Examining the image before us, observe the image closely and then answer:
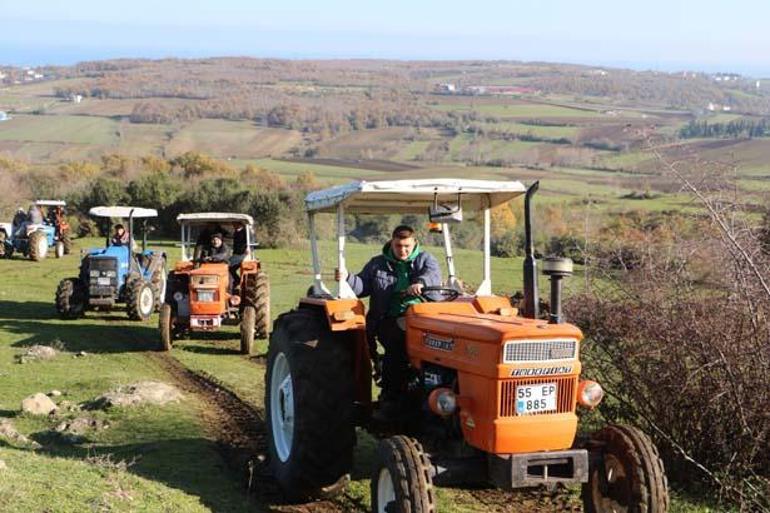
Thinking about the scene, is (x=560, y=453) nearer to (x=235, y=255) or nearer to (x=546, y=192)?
(x=235, y=255)

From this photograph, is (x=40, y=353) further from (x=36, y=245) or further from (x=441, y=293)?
(x=36, y=245)

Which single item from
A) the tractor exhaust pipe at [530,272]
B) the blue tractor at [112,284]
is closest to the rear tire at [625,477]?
the tractor exhaust pipe at [530,272]

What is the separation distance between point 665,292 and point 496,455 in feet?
9.53

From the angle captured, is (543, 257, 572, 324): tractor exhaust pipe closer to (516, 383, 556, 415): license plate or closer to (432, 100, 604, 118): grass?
(516, 383, 556, 415): license plate

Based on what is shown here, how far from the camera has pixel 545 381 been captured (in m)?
6.18

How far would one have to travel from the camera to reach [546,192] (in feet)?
163

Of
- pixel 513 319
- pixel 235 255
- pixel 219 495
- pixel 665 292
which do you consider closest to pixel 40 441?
pixel 219 495

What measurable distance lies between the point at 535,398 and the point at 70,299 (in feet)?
47.9

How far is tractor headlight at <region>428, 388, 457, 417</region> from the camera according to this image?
6.32m

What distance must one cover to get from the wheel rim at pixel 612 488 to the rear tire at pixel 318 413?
1.79 meters

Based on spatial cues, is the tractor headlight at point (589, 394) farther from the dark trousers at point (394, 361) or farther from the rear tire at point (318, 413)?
the rear tire at point (318, 413)

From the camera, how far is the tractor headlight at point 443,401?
632 cm

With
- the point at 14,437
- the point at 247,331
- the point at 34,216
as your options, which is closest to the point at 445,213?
the point at 14,437

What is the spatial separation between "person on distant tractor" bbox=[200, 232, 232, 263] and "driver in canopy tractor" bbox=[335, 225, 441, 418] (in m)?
9.67
